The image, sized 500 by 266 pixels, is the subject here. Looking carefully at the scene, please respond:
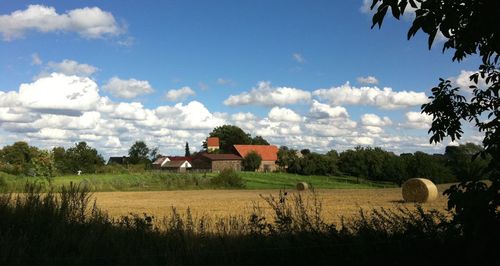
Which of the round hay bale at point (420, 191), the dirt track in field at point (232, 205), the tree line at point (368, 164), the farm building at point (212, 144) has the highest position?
the farm building at point (212, 144)

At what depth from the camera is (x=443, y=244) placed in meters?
4.91

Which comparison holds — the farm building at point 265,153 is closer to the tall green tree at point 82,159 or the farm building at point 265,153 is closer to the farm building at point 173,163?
the farm building at point 173,163

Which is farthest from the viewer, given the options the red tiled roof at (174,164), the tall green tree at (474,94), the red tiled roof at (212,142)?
the red tiled roof at (212,142)

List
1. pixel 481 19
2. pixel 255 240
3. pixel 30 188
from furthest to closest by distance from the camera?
1. pixel 30 188
2. pixel 255 240
3. pixel 481 19

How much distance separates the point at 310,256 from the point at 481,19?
3107mm

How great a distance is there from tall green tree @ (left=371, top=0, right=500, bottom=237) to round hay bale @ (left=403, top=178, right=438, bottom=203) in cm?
2740

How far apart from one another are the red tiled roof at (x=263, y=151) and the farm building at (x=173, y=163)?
16.7 metres

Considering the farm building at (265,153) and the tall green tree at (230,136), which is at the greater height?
the tall green tree at (230,136)

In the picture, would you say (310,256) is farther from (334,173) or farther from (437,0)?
(334,173)

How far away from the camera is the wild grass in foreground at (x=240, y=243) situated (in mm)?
5094

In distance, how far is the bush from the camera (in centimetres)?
6525

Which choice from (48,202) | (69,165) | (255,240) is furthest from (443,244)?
(69,165)

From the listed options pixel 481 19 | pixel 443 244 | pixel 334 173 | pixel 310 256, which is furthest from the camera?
pixel 334 173

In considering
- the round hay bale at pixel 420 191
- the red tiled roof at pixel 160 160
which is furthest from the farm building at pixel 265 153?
the round hay bale at pixel 420 191
